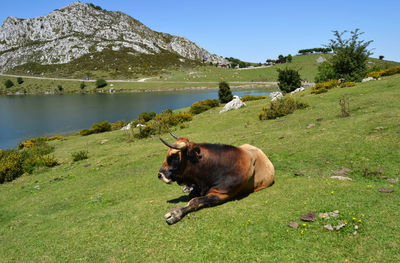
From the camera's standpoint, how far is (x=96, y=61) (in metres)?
195

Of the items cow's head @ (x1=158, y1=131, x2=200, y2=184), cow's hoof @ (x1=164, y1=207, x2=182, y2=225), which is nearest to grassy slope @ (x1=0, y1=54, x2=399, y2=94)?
cow's head @ (x1=158, y1=131, x2=200, y2=184)

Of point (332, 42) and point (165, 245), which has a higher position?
point (332, 42)

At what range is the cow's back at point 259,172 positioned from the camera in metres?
8.29

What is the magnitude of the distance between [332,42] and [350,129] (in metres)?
31.7

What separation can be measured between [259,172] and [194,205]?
2.81 metres

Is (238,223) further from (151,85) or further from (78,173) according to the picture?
(151,85)

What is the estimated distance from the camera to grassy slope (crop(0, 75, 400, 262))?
520cm

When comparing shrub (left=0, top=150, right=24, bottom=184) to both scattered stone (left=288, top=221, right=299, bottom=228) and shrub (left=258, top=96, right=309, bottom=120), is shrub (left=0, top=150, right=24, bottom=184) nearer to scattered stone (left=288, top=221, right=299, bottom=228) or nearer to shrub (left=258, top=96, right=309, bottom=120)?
scattered stone (left=288, top=221, right=299, bottom=228)

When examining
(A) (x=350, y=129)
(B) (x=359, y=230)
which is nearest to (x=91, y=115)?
(A) (x=350, y=129)

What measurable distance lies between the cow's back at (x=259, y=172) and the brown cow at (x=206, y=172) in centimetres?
16

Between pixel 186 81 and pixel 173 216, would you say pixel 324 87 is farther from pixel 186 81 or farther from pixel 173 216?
pixel 186 81

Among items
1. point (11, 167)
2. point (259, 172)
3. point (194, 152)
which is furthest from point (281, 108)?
point (11, 167)

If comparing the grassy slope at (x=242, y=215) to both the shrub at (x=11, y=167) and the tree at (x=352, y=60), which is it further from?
the tree at (x=352, y=60)

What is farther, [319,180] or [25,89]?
[25,89]
